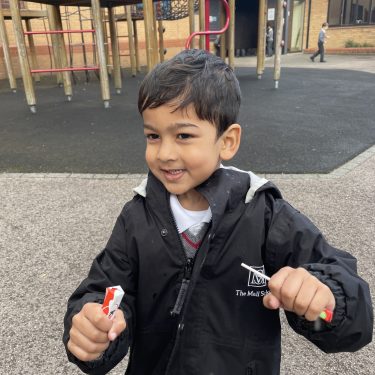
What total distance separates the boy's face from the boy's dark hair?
1.0 inches

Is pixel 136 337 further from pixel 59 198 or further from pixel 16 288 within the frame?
pixel 59 198

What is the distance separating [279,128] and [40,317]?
4.44 metres

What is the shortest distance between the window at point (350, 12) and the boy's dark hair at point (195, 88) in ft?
71.6

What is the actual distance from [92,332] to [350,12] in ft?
74.7

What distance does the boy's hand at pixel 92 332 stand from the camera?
1.04m

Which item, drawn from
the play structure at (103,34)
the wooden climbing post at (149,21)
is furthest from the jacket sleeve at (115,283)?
the wooden climbing post at (149,21)

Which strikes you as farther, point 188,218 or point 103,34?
point 103,34

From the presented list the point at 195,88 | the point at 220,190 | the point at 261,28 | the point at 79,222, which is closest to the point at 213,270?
the point at 220,190

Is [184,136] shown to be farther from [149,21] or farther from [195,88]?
[149,21]

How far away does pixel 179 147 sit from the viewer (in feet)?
4.35

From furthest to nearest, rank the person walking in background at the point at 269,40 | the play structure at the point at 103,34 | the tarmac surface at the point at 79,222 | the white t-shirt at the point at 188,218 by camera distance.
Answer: the person walking in background at the point at 269,40
the play structure at the point at 103,34
the tarmac surface at the point at 79,222
the white t-shirt at the point at 188,218

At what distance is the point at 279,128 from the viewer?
588 cm

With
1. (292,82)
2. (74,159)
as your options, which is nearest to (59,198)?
(74,159)

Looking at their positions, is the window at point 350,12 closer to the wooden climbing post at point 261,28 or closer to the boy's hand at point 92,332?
the wooden climbing post at point 261,28
